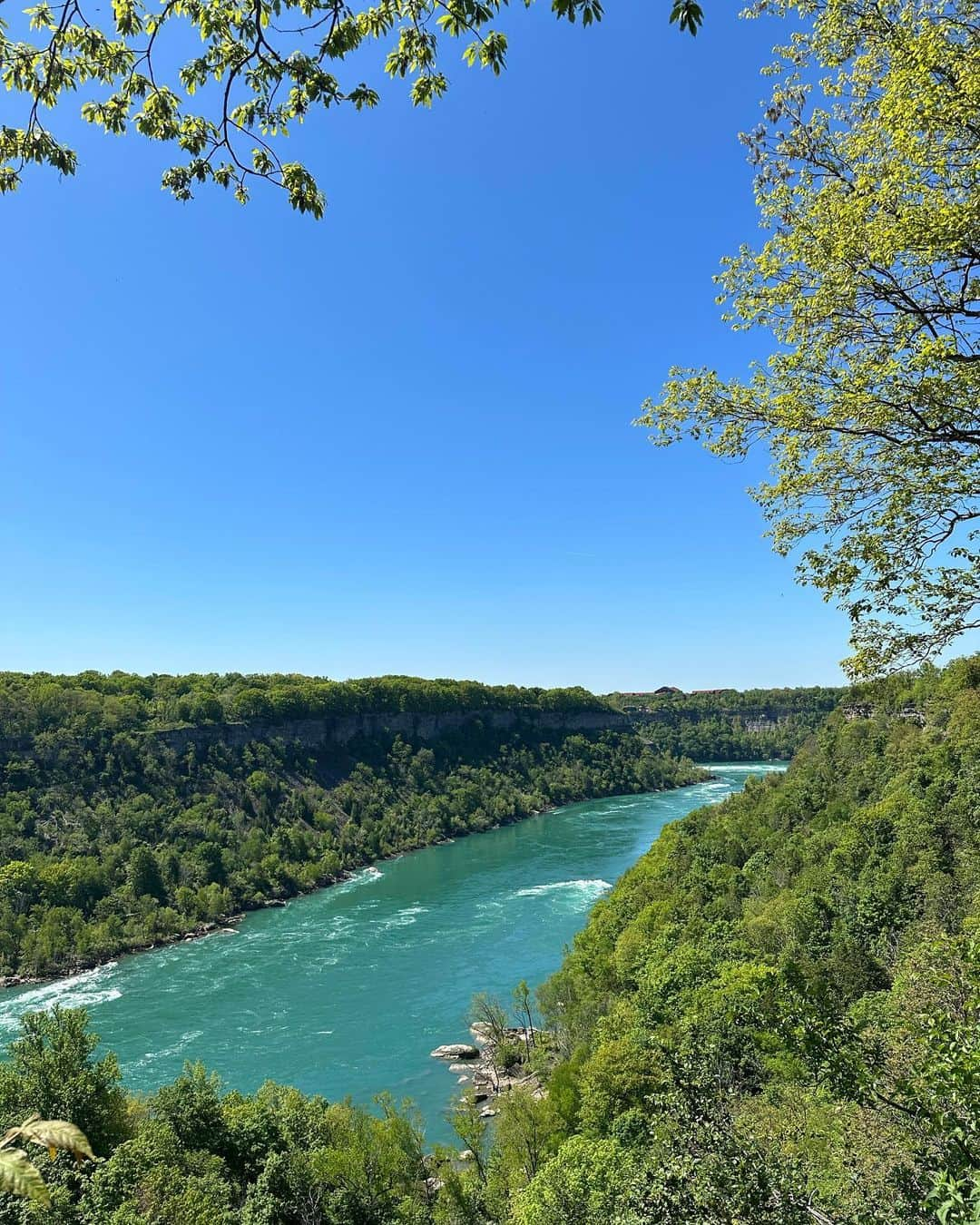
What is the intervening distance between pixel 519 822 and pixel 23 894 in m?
55.4

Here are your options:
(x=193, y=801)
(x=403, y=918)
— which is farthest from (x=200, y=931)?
(x=193, y=801)

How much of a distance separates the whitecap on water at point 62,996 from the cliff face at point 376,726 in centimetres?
3282

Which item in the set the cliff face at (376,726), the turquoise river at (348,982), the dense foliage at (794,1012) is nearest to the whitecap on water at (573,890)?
the turquoise river at (348,982)

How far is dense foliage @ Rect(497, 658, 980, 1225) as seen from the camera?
7223mm

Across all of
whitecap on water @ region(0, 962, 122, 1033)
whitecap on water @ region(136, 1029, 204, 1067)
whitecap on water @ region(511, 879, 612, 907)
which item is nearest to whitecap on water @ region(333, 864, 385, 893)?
whitecap on water @ region(511, 879, 612, 907)

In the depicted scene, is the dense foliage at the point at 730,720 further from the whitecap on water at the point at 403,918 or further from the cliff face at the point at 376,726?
the whitecap on water at the point at 403,918

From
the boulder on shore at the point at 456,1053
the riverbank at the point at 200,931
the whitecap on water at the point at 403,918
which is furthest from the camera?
the whitecap on water at the point at 403,918

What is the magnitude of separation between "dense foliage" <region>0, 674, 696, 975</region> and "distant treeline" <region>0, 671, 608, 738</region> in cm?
23

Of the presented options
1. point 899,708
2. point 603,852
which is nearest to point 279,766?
point 603,852

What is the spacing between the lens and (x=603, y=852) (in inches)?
2537

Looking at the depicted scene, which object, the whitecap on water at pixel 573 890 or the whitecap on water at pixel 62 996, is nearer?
the whitecap on water at pixel 62 996

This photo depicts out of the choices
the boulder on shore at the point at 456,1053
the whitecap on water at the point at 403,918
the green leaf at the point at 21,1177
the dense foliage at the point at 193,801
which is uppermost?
the green leaf at the point at 21,1177

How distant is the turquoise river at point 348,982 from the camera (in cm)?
2758

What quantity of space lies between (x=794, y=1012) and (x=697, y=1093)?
13.9 ft
